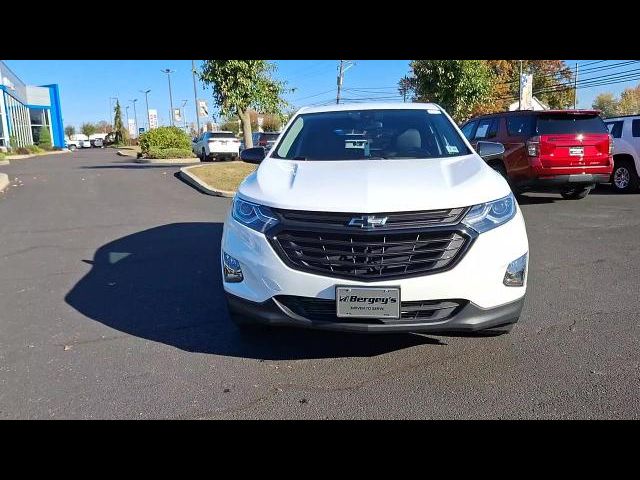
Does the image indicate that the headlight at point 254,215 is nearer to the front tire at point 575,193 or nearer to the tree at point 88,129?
the front tire at point 575,193

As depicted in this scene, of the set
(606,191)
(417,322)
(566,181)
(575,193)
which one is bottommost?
(606,191)

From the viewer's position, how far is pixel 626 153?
11.3 meters

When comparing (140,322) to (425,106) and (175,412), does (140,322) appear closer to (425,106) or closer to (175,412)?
(175,412)

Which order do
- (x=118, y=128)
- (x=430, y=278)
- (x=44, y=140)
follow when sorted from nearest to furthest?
(x=430, y=278) → (x=44, y=140) → (x=118, y=128)

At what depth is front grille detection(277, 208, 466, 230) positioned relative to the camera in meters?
2.97

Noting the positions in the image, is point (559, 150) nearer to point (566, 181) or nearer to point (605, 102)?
point (566, 181)

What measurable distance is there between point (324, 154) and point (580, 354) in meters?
2.44

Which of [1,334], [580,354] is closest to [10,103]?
[1,334]

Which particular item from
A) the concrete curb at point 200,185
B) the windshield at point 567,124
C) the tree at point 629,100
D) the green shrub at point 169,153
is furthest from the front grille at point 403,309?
the tree at point 629,100

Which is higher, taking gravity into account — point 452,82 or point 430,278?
point 452,82

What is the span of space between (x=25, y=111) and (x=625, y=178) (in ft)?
183

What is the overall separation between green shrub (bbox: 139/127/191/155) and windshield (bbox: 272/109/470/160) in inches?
930

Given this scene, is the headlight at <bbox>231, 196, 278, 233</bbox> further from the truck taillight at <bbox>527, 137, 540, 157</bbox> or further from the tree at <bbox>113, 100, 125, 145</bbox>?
the tree at <bbox>113, 100, 125, 145</bbox>

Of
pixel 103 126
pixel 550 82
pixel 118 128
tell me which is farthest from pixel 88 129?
pixel 550 82
